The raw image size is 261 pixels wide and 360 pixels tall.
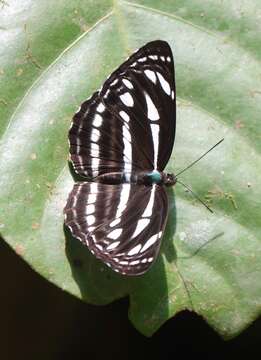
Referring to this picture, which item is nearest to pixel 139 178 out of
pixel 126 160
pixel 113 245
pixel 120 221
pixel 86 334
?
pixel 126 160

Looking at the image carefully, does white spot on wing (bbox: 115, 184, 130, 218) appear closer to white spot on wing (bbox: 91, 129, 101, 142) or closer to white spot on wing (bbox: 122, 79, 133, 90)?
white spot on wing (bbox: 91, 129, 101, 142)

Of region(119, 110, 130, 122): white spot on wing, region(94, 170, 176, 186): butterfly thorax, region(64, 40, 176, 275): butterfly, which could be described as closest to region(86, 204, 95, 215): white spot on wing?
region(64, 40, 176, 275): butterfly

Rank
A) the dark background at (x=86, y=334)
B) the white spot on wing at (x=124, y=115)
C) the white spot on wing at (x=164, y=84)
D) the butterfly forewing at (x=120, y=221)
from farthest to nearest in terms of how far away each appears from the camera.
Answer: the dark background at (x=86, y=334), the white spot on wing at (x=124, y=115), the white spot on wing at (x=164, y=84), the butterfly forewing at (x=120, y=221)

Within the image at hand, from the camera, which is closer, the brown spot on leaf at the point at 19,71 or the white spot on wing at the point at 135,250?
the white spot on wing at the point at 135,250

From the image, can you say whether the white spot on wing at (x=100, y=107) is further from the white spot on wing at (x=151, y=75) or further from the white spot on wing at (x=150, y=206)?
the white spot on wing at (x=150, y=206)

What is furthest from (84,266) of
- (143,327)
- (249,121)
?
(249,121)

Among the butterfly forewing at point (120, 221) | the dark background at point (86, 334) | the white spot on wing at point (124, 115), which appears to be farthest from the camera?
the dark background at point (86, 334)

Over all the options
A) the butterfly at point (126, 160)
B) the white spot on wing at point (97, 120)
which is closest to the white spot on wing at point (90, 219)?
the butterfly at point (126, 160)

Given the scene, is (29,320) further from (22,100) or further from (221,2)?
(221,2)
